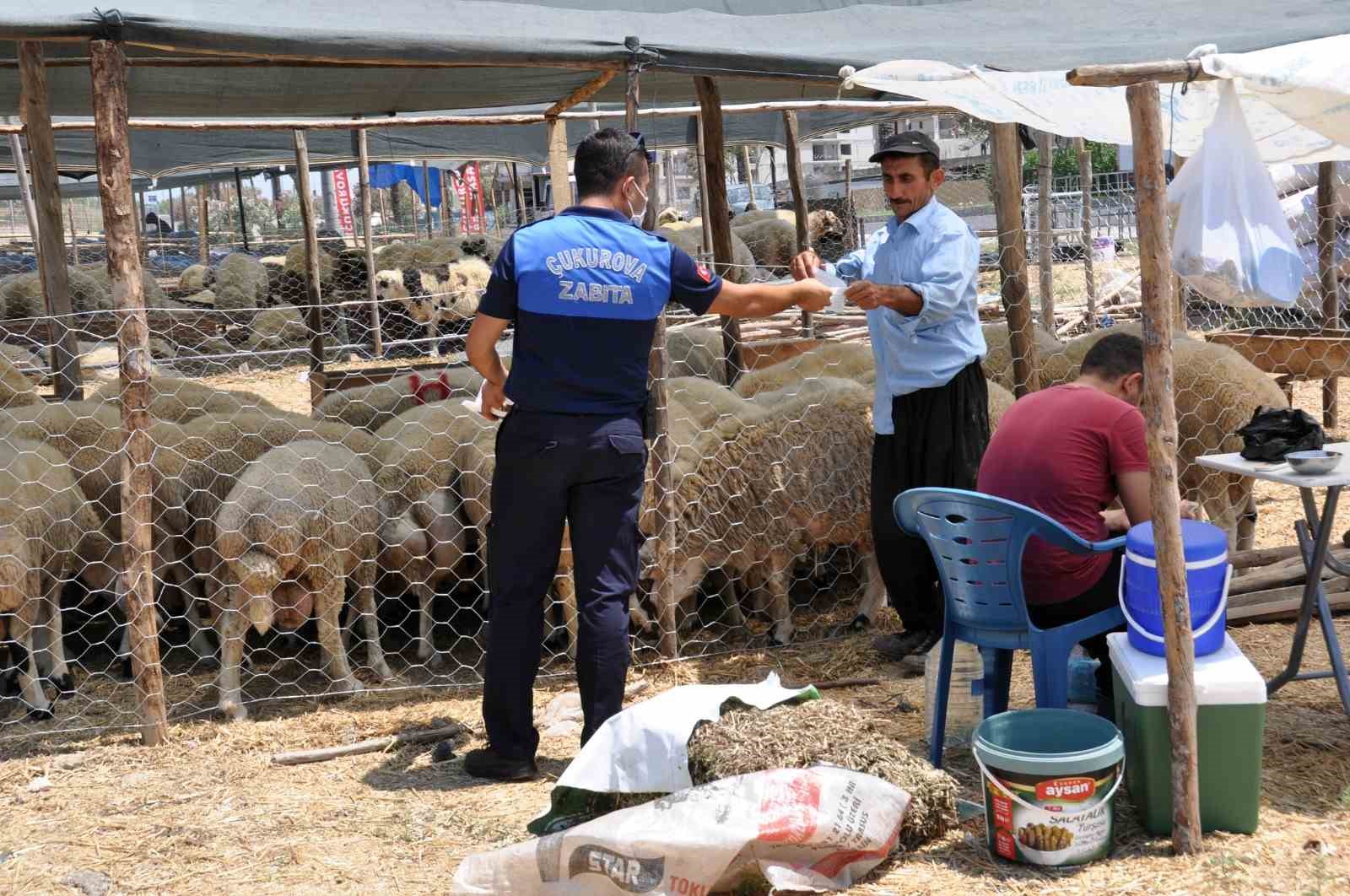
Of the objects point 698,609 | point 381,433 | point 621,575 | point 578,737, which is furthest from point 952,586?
point 381,433

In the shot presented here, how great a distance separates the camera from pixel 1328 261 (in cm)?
882

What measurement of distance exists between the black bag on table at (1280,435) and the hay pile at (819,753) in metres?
1.48

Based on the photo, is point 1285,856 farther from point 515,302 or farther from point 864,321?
point 864,321

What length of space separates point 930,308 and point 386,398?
3.42 meters

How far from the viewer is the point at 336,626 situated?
5234 mm

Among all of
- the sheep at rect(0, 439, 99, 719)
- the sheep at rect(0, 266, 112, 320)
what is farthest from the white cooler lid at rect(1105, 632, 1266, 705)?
the sheep at rect(0, 266, 112, 320)

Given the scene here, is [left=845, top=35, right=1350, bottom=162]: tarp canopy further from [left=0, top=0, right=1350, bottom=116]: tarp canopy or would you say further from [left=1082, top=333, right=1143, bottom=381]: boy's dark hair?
[left=1082, top=333, right=1143, bottom=381]: boy's dark hair

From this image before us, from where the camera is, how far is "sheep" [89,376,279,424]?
22.3ft

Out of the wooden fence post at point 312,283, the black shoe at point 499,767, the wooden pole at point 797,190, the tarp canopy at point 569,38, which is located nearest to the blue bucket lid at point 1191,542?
the black shoe at point 499,767

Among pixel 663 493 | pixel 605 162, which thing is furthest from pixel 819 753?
pixel 663 493

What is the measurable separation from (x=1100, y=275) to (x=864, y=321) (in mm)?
5671

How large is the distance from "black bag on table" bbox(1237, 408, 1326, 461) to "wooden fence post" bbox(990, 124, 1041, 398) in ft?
5.66

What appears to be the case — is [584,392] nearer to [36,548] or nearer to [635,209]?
[635,209]

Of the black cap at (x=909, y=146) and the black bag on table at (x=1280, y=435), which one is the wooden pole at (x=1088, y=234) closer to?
the black cap at (x=909, y=146)
